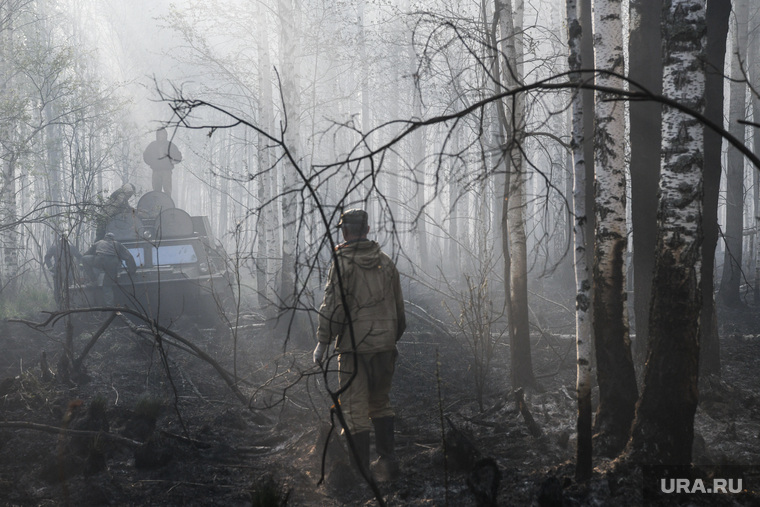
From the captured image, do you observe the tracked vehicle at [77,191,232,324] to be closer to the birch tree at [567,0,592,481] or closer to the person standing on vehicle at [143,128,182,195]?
the person standing on vehicle at [143,128,182,195]

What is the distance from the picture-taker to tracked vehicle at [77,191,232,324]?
10.0m

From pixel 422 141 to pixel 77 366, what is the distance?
15984 mm

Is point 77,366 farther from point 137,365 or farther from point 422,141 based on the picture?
point 422,141

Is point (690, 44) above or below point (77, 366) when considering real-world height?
above

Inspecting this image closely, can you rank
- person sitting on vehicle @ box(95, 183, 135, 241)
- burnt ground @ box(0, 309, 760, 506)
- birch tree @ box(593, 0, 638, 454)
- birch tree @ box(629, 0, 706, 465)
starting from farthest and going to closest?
person sitting on vehicle @ box(95, 183, 135, 241) < birch tree @ box(593, 0, 638, 454) < burnt ground @ box(0, 309, 760, 506) < birch tree @ box(629, 0, 706, 465)

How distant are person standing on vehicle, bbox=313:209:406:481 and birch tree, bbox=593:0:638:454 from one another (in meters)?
1.57

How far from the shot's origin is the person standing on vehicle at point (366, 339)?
409cm

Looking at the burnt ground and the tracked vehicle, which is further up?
the tracked vehicle

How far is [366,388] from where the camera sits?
4184 millimetres

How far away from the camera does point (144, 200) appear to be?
1258 centimetres

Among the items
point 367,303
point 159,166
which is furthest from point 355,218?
point 159,166

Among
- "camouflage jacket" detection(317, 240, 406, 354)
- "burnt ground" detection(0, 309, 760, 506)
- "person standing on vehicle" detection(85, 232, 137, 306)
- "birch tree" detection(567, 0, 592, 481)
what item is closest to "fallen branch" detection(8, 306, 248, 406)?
"burnt ground" detection(0, 309, 760, 506)

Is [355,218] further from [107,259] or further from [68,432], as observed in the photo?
[107,259]

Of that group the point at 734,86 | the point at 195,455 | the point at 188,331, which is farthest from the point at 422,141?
the point at 195,455
